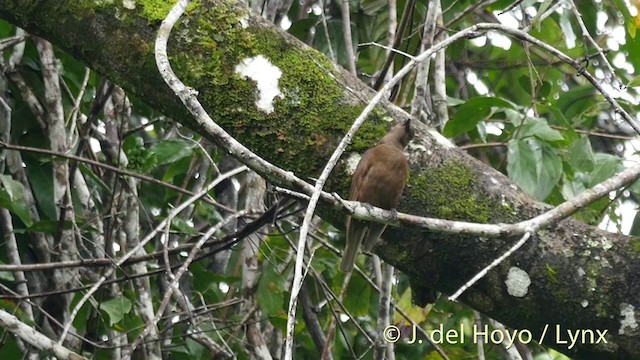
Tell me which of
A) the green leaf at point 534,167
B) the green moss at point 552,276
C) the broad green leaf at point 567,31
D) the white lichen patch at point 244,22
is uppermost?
the broad green leaf at point 567,31

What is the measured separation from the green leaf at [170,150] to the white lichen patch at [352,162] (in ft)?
5.01

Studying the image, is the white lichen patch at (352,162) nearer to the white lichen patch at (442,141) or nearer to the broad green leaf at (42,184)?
the white lichen patch at (442,141)

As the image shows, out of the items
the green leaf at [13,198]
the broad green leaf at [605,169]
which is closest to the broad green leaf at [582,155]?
the broad green leaf at [605,169]

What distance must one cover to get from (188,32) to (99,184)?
201 cm

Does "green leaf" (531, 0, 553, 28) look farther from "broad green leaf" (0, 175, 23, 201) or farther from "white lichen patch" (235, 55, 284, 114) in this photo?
"broad green leaf" (0, 175, 23, 201)

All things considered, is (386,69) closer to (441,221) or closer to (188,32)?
(188,32)

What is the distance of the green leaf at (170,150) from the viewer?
4465mm

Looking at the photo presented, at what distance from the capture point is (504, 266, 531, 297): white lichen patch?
2883 mm

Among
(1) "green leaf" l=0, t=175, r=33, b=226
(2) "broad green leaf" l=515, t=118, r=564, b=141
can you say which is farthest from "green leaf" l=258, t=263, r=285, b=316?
(2) "broad green leaf" l=515, t=118, r=564, b=141

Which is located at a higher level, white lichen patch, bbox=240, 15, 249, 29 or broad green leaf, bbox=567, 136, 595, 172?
broad green leaf, bbox=567, 136, 595, 172

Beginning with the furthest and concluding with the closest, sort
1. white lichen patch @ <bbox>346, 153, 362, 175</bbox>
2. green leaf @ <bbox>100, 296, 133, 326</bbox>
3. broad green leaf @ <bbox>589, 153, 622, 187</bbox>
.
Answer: green leaf @ <bbox>100, 296, 133, 326</bbox>
broad green leaf @ <bbox>589, 153, 622, 187</bbox>
white lichen patch @ <bbox>346, 153, 362, 175</bbox>

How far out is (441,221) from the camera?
2717 mm

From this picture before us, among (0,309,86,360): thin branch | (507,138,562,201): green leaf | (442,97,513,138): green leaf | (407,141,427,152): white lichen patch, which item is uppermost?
(442,97,513,138): green leaf

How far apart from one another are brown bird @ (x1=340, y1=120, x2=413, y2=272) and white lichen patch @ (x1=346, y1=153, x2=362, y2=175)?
0.05ft
